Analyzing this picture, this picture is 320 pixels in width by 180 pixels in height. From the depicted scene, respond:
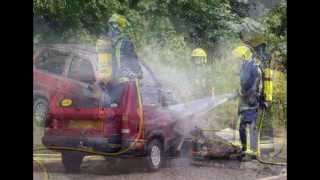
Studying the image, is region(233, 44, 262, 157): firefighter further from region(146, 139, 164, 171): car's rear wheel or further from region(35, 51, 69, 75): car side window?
region(35, 51, 69, 75): car side window

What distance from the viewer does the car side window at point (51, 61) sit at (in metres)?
4.80

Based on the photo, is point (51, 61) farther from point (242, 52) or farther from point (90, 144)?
point (242, 52)

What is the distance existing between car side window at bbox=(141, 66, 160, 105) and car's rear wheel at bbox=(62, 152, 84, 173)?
0.87 metres

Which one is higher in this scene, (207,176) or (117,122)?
(117,122)

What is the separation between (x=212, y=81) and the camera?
4.82 meters

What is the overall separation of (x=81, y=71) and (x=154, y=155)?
1.12 meters

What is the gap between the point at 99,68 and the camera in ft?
15.9

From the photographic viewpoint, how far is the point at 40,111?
480 cm

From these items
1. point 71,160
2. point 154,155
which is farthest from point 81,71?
point 154,155

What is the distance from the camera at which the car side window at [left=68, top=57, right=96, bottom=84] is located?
4.81 meters
